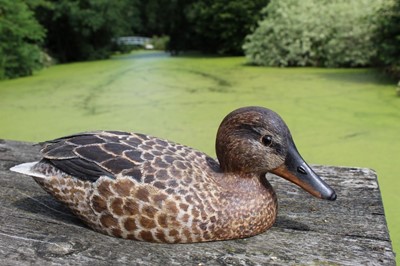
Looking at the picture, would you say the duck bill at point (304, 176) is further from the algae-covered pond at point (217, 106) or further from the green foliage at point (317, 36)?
the green foliage at point (317, 36)

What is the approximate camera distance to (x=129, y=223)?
3.94 feet

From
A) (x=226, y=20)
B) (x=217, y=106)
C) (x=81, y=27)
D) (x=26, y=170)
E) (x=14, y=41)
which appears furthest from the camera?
(x=226, y=20)

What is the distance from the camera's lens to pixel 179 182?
3.97 feet

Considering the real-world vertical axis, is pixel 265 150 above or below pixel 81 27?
above

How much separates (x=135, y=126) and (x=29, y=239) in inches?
103

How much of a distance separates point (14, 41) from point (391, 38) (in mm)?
5081

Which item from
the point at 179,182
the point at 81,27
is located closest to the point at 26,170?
the point at 179,182

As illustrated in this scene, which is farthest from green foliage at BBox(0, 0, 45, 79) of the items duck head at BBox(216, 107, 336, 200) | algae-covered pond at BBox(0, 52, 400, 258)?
duck head at BBox(216, 107, 336, 200)

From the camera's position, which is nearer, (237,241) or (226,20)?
(237,241)

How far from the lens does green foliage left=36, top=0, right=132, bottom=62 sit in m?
9.70

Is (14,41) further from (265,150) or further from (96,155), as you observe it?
(265,150)

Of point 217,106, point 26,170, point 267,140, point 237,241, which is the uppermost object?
point 267,140

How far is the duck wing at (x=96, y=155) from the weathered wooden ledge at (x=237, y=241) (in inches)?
6.8

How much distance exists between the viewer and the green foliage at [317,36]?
24.3 ft
